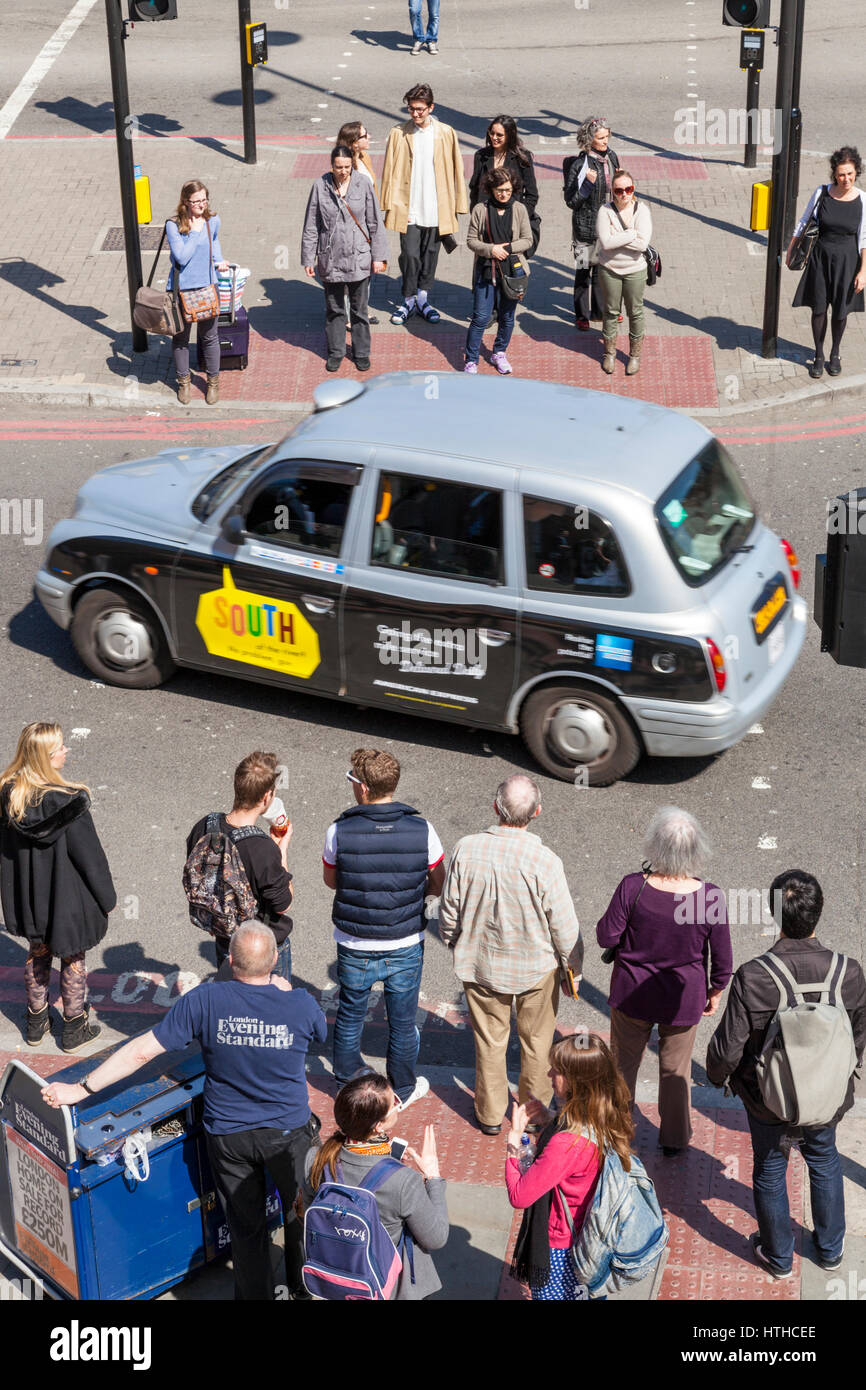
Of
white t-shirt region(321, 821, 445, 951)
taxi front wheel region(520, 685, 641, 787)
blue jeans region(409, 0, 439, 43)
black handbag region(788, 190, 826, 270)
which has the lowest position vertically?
taxi front wheel region(520, 685, 641, 787)

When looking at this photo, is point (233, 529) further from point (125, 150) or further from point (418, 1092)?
point (125, 150)

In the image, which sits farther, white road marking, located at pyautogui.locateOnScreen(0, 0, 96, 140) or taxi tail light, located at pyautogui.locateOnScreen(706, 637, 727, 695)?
white road marking, located at pyautogui.locateOnScreen(0, 0, 96, 140)

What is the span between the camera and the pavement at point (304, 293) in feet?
46.9

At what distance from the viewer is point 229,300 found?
13688 millimetres

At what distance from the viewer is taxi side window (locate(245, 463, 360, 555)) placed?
918 centimetres

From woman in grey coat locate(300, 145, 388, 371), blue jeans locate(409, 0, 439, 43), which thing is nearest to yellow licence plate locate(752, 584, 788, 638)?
woman in grey coat locate(300, 145, 388, 371)

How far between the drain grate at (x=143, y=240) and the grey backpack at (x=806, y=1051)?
42.2 feet

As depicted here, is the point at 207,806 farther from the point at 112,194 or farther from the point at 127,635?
the point at 112,194

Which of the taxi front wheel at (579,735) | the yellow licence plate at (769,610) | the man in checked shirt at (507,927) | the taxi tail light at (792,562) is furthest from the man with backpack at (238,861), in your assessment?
the taxi tail light at (792,562)

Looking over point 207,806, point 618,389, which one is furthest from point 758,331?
point 207,806

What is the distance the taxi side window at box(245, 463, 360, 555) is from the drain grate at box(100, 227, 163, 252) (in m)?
8.08

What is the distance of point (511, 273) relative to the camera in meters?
13.6

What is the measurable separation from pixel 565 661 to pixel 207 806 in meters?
2.18

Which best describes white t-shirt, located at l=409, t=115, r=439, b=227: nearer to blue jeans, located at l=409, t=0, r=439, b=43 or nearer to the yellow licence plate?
the yellow licence plate
